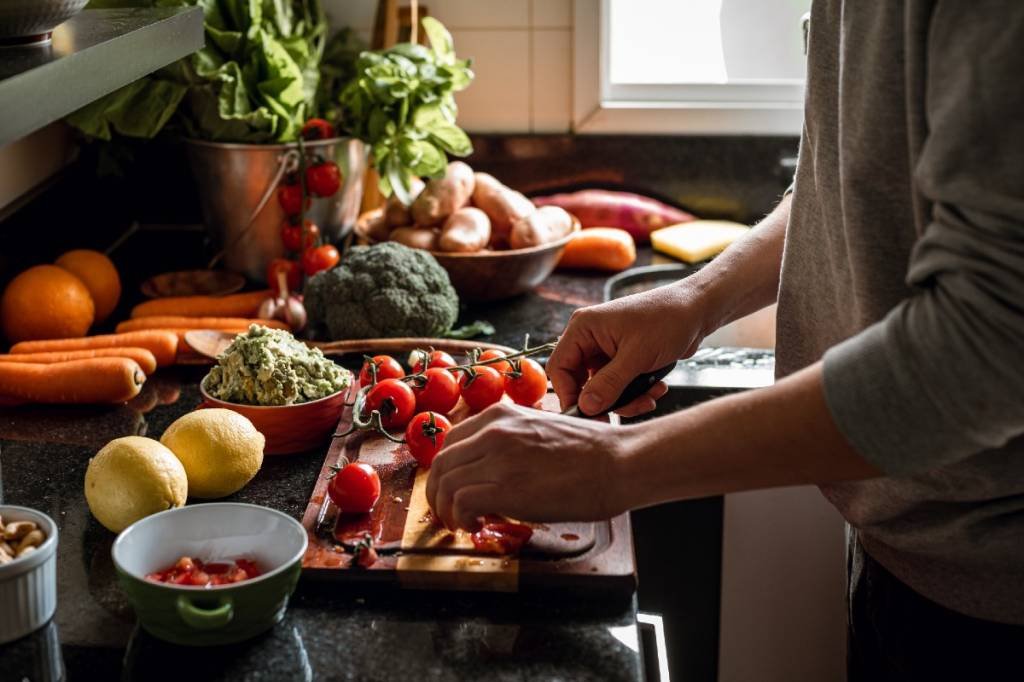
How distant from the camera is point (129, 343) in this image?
163 cm

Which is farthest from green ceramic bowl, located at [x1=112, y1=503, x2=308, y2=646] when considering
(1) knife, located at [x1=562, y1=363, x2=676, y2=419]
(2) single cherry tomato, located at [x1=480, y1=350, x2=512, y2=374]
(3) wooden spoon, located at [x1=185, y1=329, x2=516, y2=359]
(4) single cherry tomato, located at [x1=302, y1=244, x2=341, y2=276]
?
(4) single cherry tomato, located at [x1=302, y1=244, x2=341, y2=276]

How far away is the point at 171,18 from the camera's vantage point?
1.21 meters

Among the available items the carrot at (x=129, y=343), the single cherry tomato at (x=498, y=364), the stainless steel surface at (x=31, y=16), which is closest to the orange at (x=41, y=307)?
the carrot at (x=129, y=343)

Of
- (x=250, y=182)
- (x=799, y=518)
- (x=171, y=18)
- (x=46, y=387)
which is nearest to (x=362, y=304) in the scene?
(x=250, y=182)

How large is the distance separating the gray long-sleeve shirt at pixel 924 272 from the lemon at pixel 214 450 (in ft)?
2.03

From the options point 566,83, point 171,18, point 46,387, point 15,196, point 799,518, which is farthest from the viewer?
point 566,83

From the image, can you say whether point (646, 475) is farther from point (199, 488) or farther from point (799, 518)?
point (799, 518)

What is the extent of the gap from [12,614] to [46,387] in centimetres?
57

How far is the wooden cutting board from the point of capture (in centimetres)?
107

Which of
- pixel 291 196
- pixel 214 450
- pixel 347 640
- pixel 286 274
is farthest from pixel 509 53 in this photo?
pixel 347 640

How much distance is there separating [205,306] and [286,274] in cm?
14

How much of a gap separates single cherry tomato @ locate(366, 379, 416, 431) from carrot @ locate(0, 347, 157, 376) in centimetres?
40

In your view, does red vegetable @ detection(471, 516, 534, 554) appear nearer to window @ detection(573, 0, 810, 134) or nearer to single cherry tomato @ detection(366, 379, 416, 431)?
single cherry tomato @ detection(366, 379, 416, 431)

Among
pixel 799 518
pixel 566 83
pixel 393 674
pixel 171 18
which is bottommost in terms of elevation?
pixel 799 518
